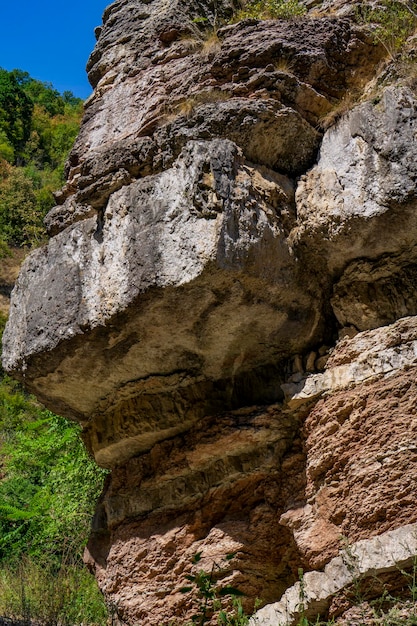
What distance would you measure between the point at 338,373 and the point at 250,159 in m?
1.71

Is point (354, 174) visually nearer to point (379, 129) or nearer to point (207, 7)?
point (379, 129)

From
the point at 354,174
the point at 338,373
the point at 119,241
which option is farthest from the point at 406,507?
the point at 119,241

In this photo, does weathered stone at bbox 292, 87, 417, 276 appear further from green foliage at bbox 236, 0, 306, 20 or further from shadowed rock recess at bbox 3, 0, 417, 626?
green foliage at bbox 236, 0, 306, 20

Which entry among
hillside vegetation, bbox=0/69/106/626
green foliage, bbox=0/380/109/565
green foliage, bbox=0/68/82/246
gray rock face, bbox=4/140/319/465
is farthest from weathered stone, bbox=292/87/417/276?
green foliage, bbox=0/68/82/246

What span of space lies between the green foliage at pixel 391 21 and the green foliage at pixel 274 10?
594mm

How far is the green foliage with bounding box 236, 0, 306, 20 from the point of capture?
6133mm

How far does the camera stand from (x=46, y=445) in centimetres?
1141

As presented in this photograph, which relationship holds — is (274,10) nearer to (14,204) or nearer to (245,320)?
(245,320)

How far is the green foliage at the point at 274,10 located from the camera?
613cm

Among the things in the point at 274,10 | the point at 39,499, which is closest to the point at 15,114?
the point at 39,499

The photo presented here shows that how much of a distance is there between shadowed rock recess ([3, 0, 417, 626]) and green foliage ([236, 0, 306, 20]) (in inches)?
17.9

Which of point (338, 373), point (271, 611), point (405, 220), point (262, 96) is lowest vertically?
point (271, 611)

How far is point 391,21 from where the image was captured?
568 cm

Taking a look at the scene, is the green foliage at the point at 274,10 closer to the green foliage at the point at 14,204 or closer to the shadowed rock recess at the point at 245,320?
the shadowed rock recess at the point at 245,320
